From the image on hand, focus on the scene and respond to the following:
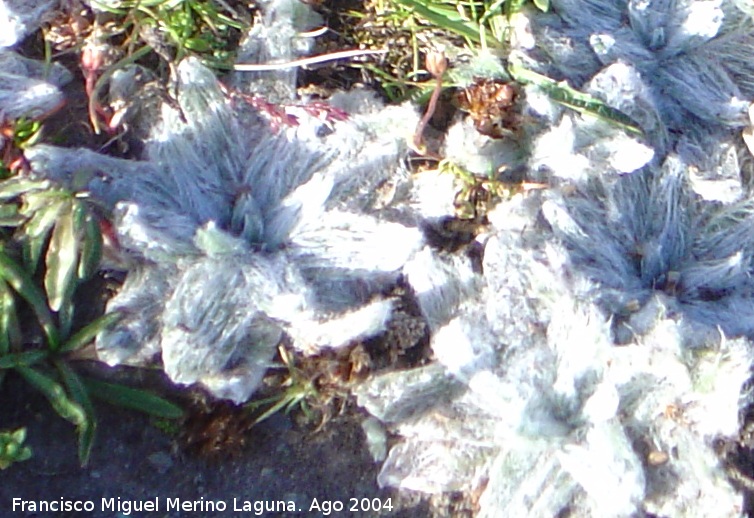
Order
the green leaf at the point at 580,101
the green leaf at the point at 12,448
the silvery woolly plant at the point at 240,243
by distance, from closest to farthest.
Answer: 1. the green leaf at the point at 12,448
2. the silvery woolly plant at the point at 240,243
3. the green leaf at the point at 580,101

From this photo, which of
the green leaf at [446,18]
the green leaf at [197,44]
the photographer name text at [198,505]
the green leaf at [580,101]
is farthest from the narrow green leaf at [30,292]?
the green leaf at [580,101]

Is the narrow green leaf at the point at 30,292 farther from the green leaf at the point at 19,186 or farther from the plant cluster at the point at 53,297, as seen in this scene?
the green leaf at the point at 19,186

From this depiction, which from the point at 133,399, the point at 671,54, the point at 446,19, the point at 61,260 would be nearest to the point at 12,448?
the point at 133,399

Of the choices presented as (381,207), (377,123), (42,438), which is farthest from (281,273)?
(42,438)

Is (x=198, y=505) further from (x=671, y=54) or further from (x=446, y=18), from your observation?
(x=671, y=54)

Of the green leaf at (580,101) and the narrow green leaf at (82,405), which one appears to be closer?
the narrow green leaf at (82,405)

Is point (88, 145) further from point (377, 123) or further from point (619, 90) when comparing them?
point (619, 90)
